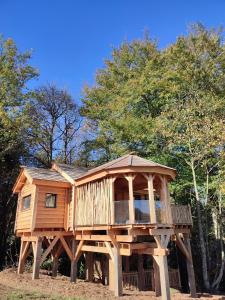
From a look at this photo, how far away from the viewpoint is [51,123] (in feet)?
87.8

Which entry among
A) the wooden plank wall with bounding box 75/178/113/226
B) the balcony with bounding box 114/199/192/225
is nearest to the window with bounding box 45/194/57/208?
the wooden plank wall with bounding box 75/178/113/226

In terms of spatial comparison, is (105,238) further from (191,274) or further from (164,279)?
(191,274)

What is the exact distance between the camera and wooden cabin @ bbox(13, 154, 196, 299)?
452 inches

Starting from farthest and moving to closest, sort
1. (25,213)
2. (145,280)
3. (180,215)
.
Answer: (25,213) < (145,280) < (180,215)

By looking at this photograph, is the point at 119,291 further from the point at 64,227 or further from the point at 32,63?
the point at 32,63

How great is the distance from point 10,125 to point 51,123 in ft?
20.1

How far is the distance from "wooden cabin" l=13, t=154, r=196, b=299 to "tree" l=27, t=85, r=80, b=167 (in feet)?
24.1

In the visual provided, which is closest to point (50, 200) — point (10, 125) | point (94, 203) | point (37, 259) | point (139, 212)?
point (37, 259)

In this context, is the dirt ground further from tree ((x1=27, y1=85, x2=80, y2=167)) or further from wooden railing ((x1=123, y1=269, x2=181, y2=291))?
tree ((x1=27, y1=85, x2=80, y2=167))

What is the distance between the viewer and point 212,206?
18125 mm

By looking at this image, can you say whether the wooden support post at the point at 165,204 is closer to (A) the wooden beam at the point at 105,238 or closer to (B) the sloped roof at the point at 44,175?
(A) the wooden beam at the point at 105,238

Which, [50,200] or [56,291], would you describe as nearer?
[56,291]

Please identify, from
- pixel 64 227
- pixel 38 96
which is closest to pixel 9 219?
pixel 64 227

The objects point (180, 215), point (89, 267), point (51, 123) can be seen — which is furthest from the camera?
point (51, 123)
